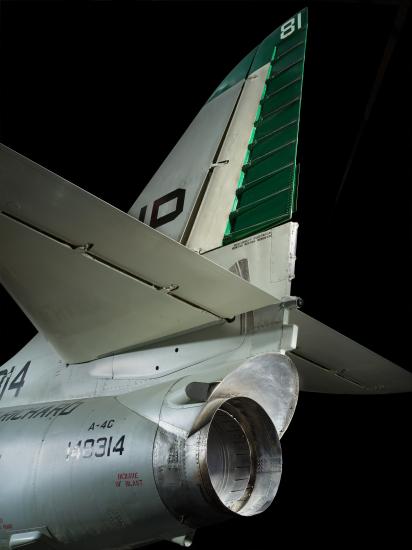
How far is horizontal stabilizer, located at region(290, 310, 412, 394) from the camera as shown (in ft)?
10.0

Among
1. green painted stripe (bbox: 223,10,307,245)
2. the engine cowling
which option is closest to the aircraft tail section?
green painted stripe (bbox: 223,10,307,245)

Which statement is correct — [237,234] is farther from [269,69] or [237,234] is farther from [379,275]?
[379,275]

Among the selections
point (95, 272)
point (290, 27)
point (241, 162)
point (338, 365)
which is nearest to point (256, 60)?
point (290, 27)

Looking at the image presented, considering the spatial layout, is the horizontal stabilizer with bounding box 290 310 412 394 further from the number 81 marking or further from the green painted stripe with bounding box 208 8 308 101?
the number 81 marking

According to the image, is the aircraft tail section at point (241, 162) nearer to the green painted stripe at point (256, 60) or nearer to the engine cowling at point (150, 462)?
the green painted stripe at point (256, 60)

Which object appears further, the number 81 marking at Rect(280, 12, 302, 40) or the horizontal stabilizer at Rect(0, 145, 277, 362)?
the number 81 marking at Rect(280, 12, 302, 40)

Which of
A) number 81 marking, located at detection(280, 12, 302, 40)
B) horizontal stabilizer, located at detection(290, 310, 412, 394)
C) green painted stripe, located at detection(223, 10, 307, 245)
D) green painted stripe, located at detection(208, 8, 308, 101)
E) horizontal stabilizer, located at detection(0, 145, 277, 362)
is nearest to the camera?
horizontal stabilizer, located at detection(0, 145, 277, 362)

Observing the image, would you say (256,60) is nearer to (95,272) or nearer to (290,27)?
(290,27)

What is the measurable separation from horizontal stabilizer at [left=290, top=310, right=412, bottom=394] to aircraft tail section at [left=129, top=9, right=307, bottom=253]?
0.67 metres

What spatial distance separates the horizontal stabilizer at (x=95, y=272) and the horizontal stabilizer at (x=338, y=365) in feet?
1.61

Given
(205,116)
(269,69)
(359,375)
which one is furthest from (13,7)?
(359,375)

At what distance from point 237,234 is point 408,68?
2438 millimetres

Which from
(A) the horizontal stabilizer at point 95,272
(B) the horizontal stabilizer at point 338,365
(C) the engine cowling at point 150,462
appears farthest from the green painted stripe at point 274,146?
(C) the engine cowling at point 150,462

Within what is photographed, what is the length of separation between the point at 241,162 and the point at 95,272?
5.34ft
